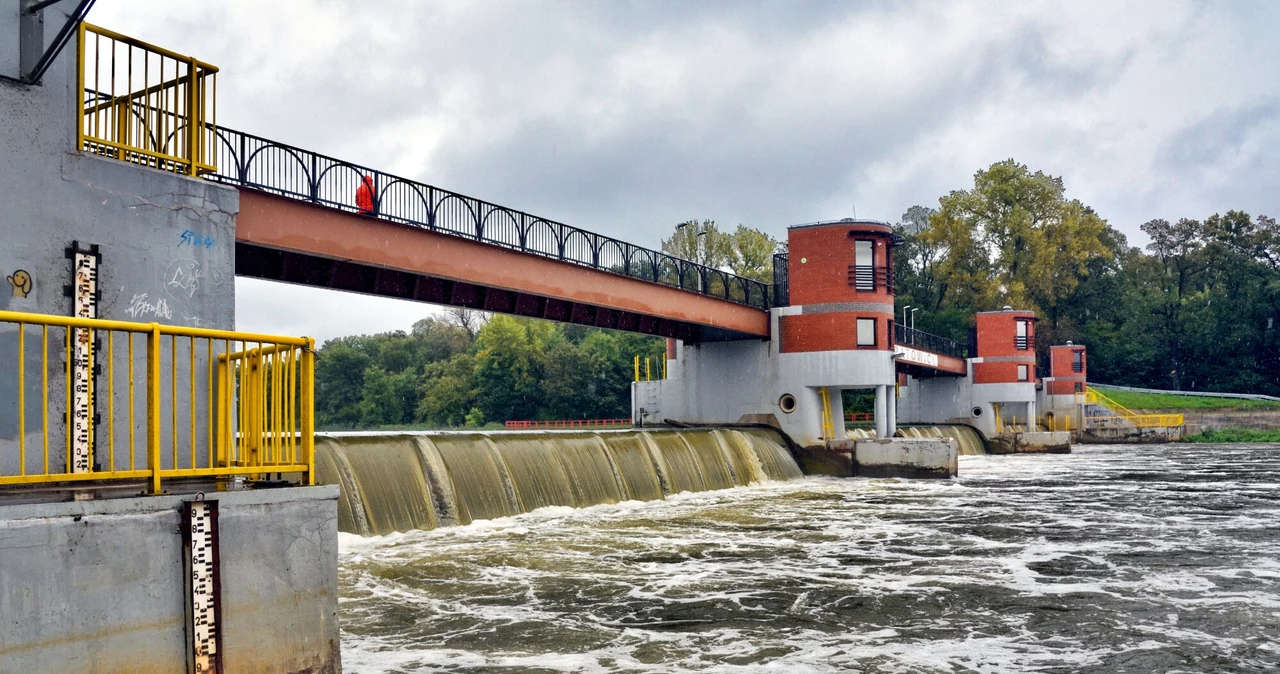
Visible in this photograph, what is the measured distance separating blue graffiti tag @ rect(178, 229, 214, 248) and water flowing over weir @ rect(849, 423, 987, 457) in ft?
134

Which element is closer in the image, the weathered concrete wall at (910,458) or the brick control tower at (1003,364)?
the weathered concrete wall at (910,458)

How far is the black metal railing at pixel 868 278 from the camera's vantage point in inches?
1617

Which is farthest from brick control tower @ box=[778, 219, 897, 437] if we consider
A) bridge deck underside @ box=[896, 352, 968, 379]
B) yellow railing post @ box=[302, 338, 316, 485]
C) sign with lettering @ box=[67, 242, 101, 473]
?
yellow railing post @ box=[302, 338, 316, 485]

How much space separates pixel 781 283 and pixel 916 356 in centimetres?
1037

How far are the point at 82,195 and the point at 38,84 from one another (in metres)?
1.03

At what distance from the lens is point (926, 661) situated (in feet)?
36.7

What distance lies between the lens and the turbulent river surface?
11398mm

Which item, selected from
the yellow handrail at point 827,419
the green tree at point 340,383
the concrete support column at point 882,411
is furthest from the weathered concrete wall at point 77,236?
the green tree at point 340,383

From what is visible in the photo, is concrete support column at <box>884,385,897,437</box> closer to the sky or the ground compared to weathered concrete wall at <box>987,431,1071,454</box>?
closer to the sky

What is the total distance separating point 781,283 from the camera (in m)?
43.4

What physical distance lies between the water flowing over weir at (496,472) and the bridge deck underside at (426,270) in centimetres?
364

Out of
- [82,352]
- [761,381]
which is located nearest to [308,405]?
[82,352]

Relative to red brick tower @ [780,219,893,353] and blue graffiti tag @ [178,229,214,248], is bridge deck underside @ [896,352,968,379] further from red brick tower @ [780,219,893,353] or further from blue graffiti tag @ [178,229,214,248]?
blue graffiti tag @ [178,229,214,248]

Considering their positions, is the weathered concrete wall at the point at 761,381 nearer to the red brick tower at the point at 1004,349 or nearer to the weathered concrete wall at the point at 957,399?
the weathered concrete wall at the point at 957,399
